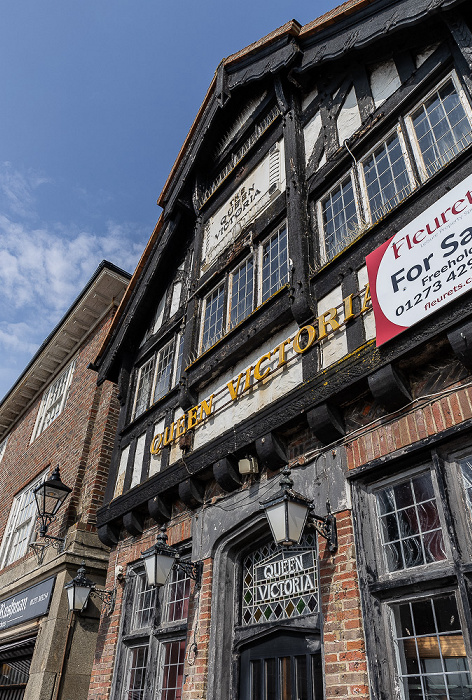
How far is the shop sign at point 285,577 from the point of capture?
4910 millimetres

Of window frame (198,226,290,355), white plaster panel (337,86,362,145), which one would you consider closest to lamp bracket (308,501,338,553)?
window frame (198,226,290,355)

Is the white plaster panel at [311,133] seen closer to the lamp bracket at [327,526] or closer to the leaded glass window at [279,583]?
the lamp bracket at [327,526]

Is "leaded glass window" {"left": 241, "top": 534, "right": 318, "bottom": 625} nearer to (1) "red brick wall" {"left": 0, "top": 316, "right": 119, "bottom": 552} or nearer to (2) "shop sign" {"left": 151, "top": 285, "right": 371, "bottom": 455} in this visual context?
(2) "shop sign" {"left": 151, "top": 285, "right": 371, "bottom": 455}

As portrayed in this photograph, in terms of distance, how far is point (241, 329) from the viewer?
6.83m

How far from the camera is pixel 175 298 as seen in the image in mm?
9836

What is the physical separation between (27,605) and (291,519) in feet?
23.8

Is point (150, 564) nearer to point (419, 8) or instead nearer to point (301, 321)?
point (301, 321)

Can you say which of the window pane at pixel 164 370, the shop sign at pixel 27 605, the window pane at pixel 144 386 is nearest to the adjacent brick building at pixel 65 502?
the shop sign at pixel 27 605

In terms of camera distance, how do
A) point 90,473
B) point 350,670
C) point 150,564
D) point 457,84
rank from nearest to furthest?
point 350,670
point 457,84
point 150,564
point 90,473

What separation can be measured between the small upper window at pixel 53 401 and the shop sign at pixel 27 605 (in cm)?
481

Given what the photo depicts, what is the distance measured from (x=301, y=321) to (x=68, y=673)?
6.59 meters

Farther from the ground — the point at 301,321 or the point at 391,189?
the point at 391,189

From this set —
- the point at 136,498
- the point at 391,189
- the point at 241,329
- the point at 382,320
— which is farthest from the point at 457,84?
the point at 136,498

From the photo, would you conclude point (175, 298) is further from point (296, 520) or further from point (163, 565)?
point (296, 520)
